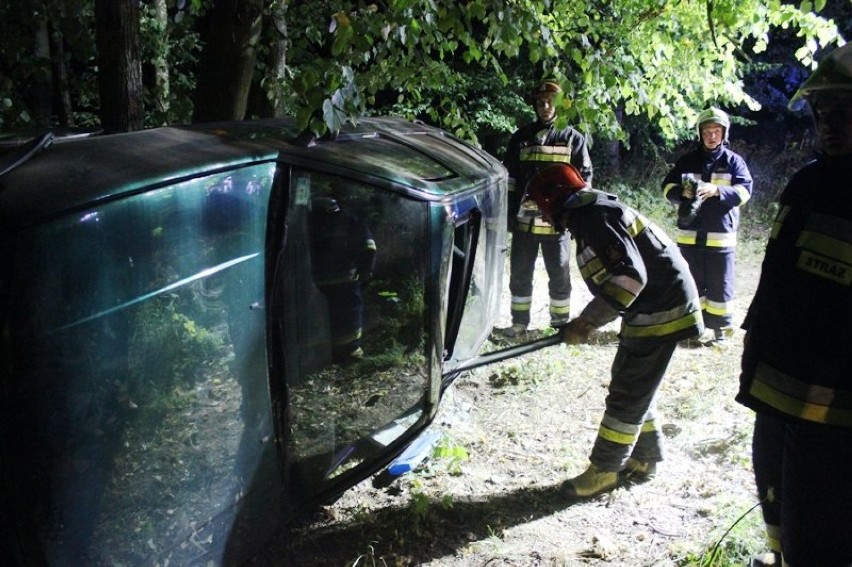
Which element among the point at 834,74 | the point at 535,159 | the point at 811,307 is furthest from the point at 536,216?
the point at 811,307

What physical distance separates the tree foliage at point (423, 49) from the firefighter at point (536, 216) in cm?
45

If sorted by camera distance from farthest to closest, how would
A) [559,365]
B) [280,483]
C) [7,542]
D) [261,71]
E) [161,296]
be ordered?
[261,71] < [559,365] < [280,483] < [161,296] < [7,542]

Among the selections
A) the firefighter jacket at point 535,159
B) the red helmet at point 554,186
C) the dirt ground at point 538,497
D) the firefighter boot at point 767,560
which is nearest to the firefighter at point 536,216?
the firefighter jacket at point 535,159

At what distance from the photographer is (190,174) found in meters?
1.93

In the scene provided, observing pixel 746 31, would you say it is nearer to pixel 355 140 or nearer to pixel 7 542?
pixel 355 140

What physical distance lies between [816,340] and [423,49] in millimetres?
2892

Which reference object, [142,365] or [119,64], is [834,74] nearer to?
[142,365]

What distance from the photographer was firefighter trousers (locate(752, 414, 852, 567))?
Result: 2064mm

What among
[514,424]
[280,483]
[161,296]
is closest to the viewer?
[161,296]

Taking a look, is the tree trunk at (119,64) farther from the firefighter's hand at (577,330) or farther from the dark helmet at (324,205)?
the firefighter's hand at (577,330)

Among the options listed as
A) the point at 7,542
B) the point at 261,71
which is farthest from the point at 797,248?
the point at 261,71

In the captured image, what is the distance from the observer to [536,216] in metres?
5.63

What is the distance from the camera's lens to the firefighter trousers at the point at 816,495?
2064 mm

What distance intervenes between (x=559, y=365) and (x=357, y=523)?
2321 mm
